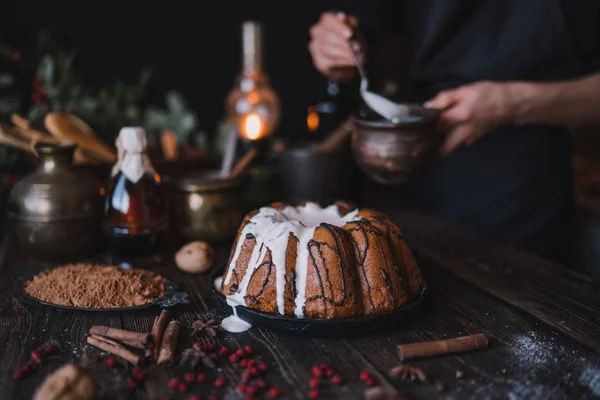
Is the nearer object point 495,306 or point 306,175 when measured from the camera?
point 495,306

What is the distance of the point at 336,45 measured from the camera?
5.87ft

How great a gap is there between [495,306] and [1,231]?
4.46 ft

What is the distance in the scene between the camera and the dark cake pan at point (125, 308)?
121 centimetres

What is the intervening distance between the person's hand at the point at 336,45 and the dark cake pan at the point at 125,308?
82 cm

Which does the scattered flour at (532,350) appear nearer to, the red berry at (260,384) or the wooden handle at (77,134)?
the red berry at (260,384)

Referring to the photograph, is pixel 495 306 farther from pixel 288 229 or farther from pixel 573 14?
pixel 573 14

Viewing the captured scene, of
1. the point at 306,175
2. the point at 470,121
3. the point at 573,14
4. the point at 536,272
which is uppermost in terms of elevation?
the point at 573,14

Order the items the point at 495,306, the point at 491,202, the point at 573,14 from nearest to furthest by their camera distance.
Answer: the point at 495,306 → the point at 573,14 → the point at 491,202

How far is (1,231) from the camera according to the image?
1822 millimetres

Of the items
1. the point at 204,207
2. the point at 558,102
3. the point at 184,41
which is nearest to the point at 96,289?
the point at 204,207

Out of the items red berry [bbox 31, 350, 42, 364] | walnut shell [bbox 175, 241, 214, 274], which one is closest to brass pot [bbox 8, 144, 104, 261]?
walnut shell [bbox 175, 241, 214, 274]

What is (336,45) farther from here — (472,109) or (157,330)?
(157,330)

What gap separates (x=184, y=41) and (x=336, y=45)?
1.04 m

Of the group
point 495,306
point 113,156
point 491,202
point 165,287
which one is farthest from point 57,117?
point 491,202
